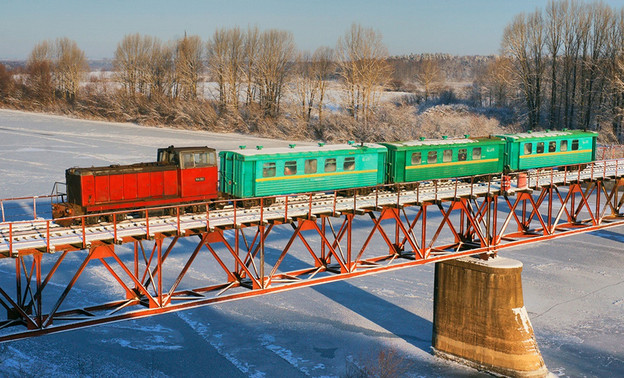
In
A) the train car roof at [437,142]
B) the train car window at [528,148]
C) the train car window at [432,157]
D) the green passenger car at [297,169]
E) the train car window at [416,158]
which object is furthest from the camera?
the train car window at [528,148]

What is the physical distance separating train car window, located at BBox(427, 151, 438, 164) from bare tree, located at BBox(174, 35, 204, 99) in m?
84.0

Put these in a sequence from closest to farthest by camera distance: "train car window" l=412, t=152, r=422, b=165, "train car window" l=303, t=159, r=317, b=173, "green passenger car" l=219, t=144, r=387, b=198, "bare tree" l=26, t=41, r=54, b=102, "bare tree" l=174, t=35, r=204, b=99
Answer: "green passenger car" l=219, t=144, r=387, b=198
"train car window" l=303, t=159, r=317, b=173
"train car window" l=412, t=152, r=422, b=165
"bare tree" l=174, t=35, r=204, b=99
"bare tree" l=26, t=41, r=54, b=102

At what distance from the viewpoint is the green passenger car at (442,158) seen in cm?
3534

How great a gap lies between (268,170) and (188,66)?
91.7 meters

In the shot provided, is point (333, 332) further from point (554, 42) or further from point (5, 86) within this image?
point (5, 86)

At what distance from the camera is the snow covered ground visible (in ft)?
98.4

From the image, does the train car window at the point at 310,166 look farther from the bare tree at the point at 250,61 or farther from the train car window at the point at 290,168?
the bare tree at the point at 250,61

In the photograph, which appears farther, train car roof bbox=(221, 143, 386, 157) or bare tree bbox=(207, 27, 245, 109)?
bare tree bbox=(207, 27, 245, 109)

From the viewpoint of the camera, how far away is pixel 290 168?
3083 cm

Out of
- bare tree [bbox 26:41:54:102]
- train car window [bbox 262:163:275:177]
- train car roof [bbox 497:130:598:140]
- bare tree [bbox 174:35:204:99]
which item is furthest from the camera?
bare tree [bbox 26:41:54:102]

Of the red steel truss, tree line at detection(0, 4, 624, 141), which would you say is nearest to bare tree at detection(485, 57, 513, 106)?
tree line at detection(0, 4, 624, 141)

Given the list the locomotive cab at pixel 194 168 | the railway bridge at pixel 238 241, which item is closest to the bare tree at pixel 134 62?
the railway bridge at pixel 238 241

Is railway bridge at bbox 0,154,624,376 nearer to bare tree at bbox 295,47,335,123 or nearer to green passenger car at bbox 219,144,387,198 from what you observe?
green passenger car at bbox 219,144,387,198

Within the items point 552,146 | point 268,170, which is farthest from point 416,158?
point 552,146
